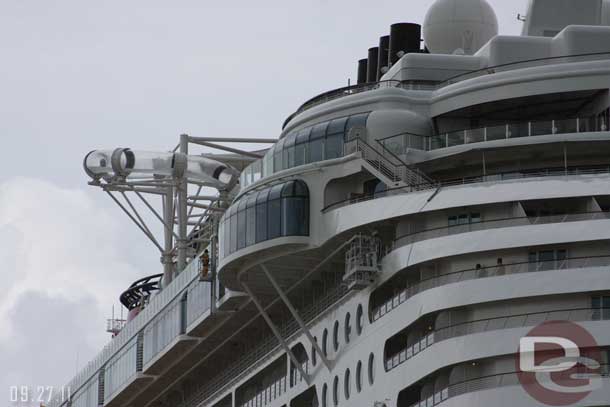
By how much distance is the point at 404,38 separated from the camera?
80625mm

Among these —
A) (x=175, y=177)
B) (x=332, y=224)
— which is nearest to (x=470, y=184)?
(x=332, y=224)

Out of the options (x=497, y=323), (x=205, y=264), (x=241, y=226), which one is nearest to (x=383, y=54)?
(x=205, y=264)

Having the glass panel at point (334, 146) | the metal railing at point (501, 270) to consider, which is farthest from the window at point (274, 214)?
the metal railing at point (501, 270)

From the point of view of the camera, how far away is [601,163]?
206ft

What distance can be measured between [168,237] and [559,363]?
41338 mm

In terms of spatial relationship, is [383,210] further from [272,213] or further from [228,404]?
[228,404]

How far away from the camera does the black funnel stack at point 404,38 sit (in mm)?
80438

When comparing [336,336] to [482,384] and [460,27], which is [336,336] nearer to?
[482,384]

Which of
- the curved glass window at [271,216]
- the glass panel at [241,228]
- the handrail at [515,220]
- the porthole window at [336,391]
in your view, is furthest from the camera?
the glass panel at [241,228]

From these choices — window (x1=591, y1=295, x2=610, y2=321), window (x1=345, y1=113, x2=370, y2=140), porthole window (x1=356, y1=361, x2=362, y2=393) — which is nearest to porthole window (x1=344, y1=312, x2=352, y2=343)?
porthole window (x1=356, y1=361, x2=362, y2=393)

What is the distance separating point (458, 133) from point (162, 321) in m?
24.3

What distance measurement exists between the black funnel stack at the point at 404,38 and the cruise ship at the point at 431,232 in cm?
8

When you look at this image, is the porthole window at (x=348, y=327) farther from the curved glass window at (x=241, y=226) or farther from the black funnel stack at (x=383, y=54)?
the black funnel stack at (x=383, y=54)

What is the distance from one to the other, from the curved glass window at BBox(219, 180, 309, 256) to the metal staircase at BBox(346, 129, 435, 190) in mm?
2604
